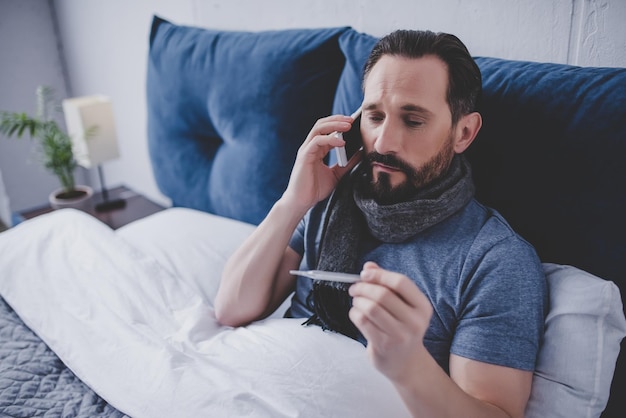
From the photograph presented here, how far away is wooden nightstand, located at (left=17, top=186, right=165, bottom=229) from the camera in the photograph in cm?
192

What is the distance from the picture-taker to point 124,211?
1998 millimetres

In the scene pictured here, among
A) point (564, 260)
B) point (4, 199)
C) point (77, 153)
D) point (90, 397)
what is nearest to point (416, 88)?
point (564, 260)

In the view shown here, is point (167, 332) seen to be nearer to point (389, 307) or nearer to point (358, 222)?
point (358, 222)

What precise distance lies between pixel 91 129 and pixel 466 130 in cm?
147

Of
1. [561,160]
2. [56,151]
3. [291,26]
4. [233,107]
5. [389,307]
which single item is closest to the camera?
[389,307]

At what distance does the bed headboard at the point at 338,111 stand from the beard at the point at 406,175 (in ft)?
0.37

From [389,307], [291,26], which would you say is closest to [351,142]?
[389,307]

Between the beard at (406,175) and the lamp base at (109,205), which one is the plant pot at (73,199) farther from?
the beard at (406,175)

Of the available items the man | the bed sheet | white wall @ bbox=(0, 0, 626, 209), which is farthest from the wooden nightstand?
the man

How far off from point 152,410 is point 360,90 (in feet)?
2.42

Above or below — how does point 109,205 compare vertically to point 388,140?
below

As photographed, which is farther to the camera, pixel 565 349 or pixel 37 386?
pixel 37 386

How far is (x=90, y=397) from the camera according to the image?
36.5 inches

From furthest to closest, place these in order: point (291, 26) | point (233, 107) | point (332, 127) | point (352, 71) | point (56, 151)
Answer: point (56, 151) → point (291, 26) → point (233, 107) → point (352, 71) → point (332, 127)
